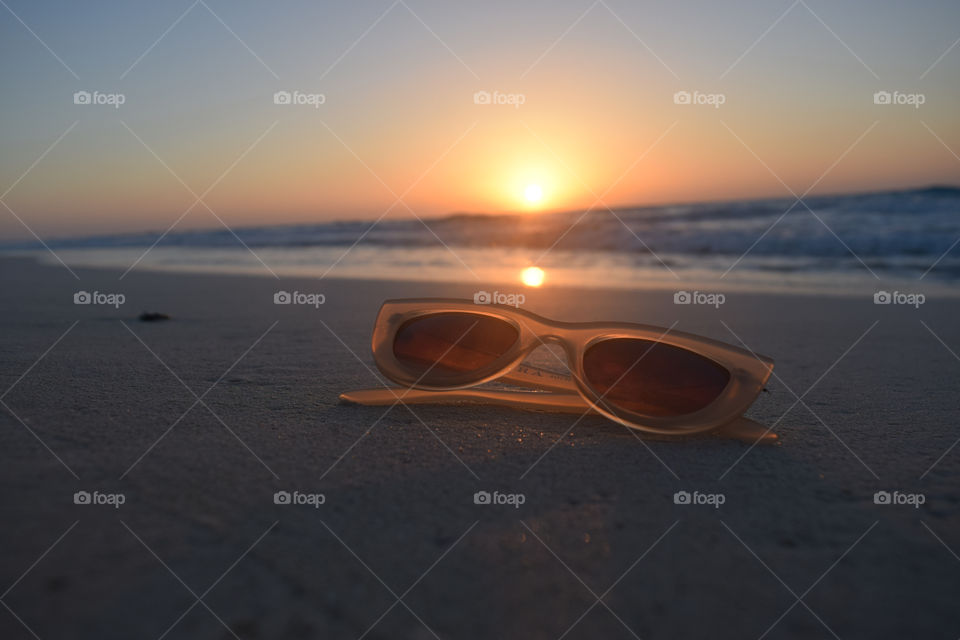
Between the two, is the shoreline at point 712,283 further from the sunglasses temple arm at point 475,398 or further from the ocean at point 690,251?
the sunglasses temple arm at point 475,398

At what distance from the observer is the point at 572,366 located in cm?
176

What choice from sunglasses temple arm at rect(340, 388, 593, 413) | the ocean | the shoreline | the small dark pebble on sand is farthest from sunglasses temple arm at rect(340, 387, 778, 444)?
the ocean

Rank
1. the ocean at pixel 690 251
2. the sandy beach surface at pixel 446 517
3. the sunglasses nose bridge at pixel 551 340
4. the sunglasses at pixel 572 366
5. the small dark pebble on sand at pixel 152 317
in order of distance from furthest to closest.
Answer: the ocean at pixel 690 251
the small dark pebble on sand at pixel 152 317
the sunglasses nose bridge at pixel 551 340
the sunglasses at pixel 572 366
the sandy beach surface at pixel 446 517

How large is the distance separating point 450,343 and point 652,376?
0.59 metres

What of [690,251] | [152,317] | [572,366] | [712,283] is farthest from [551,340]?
[690,251]

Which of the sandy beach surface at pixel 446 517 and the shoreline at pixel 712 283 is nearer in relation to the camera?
the sandy beach surface at pixel 446 517

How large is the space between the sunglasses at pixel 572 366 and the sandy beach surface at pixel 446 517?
0.07m

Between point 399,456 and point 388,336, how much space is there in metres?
0.51

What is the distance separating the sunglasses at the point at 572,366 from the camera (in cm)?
164

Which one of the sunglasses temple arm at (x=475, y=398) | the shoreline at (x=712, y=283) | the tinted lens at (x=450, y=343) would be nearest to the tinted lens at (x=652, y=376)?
the sunglasses temple arm at (x=475, y=398)

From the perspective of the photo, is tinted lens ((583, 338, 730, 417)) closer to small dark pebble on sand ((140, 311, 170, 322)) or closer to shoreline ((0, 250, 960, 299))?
small dark pebble on sand ((140, 311, 170, 322))

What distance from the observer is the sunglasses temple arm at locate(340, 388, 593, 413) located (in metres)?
1.86

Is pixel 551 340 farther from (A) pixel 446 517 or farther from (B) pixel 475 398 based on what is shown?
(A) pixel 446 517

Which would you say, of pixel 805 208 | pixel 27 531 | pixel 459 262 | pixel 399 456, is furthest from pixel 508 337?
pixel 805 208
